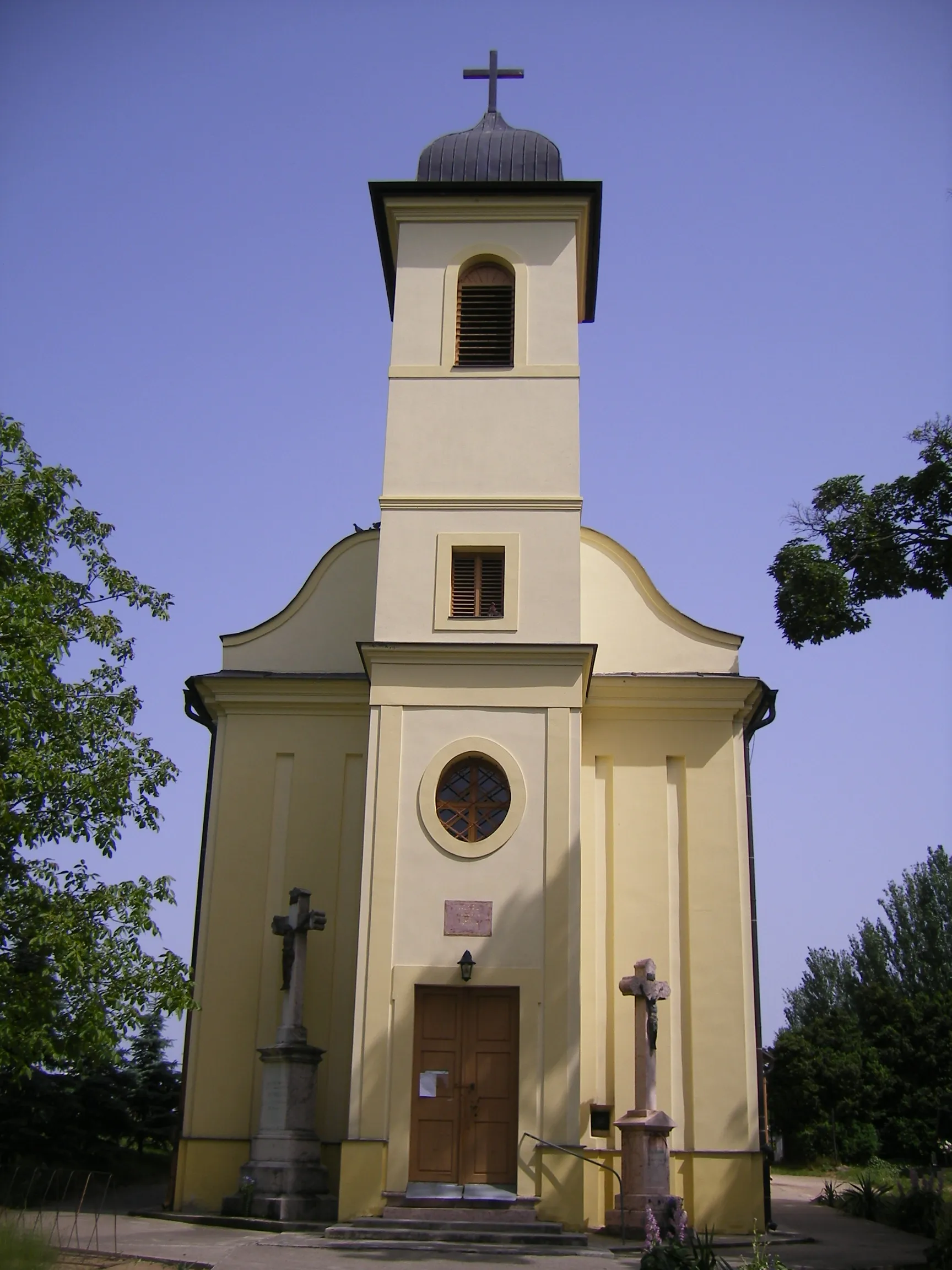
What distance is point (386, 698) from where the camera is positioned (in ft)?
55.7

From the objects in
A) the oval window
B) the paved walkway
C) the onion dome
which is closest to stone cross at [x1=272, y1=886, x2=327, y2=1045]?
the oval window

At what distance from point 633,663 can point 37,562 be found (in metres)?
8.62

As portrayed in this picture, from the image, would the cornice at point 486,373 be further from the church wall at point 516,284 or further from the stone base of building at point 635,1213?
the stone base of building at point 635,1213

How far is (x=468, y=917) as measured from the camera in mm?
16047

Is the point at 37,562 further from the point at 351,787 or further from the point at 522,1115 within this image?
the point at 522,1115

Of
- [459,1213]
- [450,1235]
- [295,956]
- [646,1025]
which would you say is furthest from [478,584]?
[450,1235]

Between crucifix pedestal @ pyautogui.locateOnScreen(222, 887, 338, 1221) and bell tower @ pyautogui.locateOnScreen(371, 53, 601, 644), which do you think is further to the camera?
bell tower @ pyautogui.locateOnScreen(371, 53, 601, 644)

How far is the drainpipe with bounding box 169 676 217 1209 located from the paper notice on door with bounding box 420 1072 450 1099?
9.69 ft

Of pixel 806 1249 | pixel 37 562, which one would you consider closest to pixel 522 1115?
pixel 806 1249

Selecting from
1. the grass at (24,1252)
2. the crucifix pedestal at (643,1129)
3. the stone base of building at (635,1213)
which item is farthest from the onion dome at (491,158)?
the grass at (24,1252)

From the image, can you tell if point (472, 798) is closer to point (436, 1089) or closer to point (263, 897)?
point (436, 1089)

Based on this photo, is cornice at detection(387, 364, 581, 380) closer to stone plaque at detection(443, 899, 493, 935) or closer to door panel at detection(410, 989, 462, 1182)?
stone plaque at detection(443, 899, 493, 935)

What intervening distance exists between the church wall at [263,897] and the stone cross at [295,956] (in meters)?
0.70

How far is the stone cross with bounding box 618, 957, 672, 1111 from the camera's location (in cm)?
1598
